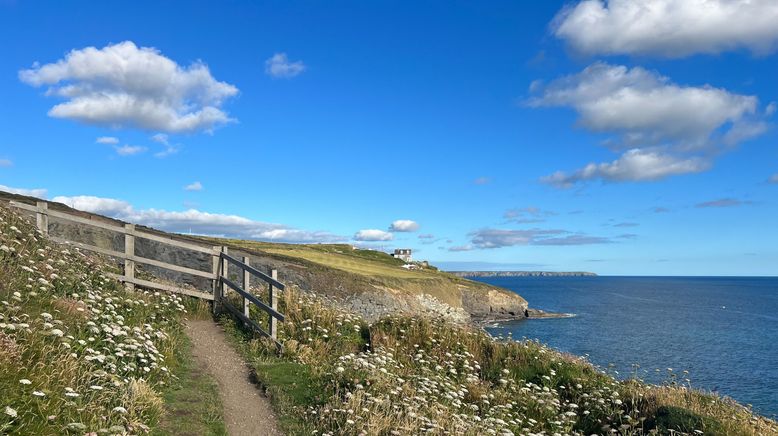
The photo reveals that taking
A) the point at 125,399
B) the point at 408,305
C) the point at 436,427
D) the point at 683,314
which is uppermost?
the point at 125,399

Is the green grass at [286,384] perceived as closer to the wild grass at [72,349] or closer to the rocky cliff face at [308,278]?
the wild grass at [72,349]

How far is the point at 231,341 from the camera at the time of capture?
13453 mm

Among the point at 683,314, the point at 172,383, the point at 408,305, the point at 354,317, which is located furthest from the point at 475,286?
the point at 172,383

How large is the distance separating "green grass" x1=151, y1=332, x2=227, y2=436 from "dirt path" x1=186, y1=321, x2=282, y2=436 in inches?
7.8

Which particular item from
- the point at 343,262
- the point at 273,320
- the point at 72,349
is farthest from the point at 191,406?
the point at 343,262

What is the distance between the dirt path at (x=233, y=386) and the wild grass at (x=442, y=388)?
0.29 m

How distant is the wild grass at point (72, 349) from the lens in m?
5.92

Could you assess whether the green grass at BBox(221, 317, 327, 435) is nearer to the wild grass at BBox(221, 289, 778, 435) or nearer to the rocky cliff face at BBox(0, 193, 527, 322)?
the wild grass at BBox(221, 289, 778, 435)

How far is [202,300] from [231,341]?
3.37 meters

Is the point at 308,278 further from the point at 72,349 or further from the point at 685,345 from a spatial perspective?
the point at 685,345

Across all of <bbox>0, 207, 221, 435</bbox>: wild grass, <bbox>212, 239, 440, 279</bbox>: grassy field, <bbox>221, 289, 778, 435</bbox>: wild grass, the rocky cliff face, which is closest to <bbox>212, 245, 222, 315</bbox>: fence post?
the rocky cliff face

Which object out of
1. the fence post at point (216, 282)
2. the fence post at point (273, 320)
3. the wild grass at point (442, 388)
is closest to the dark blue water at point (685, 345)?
the wild grass at point (442, 388)

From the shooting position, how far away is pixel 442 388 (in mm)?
10945

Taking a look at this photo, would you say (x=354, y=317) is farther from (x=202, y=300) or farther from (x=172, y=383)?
(x=172, y=383)
